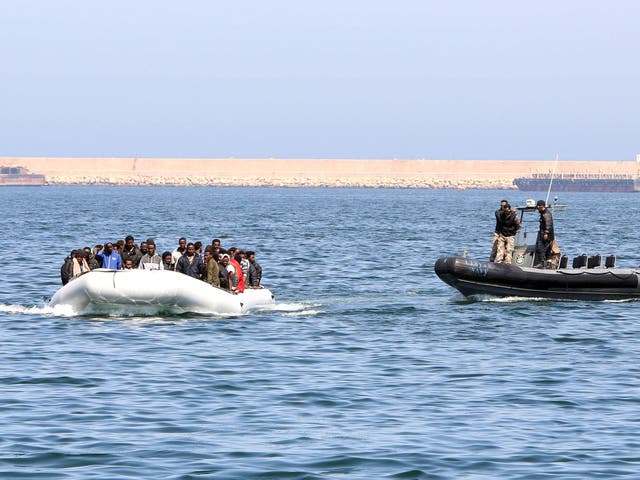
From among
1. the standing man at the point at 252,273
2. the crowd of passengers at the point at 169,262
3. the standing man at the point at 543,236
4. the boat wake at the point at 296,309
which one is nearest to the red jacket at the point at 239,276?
the crowd of passengers at the point at 169,262

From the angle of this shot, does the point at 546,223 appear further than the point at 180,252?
Yes

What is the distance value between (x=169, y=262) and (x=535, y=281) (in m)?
8.42

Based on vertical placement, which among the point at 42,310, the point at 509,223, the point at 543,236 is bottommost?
the point at 42,310

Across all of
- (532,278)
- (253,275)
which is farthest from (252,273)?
(532,278)

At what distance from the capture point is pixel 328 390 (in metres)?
17.0

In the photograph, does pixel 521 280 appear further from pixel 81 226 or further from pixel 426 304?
pixel 81 226

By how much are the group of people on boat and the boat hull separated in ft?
1.44

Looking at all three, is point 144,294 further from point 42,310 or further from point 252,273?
point 42,310

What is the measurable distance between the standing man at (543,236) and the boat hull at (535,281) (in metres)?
0.50

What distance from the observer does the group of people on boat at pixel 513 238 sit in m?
27.7

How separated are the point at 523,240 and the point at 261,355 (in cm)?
1063

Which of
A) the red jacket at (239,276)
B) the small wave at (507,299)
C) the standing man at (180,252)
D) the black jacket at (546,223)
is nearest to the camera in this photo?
the standing man at (180,252)

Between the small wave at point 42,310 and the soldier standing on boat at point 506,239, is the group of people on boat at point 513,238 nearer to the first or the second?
the soldier standing on boat at point 506,239

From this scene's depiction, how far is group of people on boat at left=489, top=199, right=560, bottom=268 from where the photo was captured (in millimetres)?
27688
